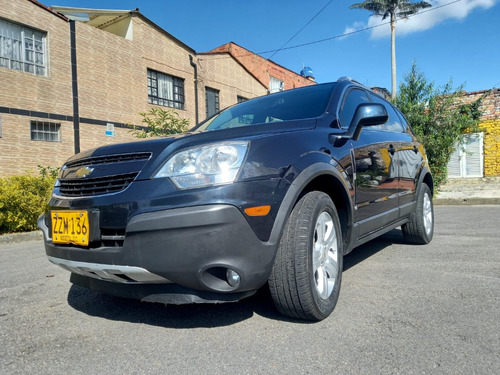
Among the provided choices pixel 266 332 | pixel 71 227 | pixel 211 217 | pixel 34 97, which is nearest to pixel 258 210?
pixel 211 217

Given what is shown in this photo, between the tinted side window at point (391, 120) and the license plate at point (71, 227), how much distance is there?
2.75 meters

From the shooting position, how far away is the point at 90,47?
42.4 ft

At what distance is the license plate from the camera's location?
1.96 metres

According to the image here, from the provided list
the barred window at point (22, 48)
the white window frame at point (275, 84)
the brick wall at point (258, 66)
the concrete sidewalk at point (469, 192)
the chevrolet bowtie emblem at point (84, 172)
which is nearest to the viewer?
the chevrolet bowtie emblem at point (84, 172)

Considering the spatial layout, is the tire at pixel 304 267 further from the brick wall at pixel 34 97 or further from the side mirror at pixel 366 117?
the brick wall at pixel 34 97

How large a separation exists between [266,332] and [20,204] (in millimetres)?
5624

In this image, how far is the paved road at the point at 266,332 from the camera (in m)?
1.67

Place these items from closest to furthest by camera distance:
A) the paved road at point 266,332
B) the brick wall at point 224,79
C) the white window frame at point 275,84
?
the paved road at point 266,332
the brick wall at point 224,79
the white window frame at point 275,84

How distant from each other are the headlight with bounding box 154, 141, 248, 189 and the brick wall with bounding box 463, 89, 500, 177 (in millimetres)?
12531

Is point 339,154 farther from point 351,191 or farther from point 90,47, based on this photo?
point 90,47

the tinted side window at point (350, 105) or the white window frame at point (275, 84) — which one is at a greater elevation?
the white window frame at point (275, 84)

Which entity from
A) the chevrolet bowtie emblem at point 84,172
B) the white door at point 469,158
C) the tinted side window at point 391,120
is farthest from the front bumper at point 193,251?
the white door at point 469,158

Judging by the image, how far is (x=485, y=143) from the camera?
1206cm

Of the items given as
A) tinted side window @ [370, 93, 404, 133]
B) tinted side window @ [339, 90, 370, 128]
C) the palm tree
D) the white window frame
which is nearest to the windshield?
tinted side window @ [339, 90, 370, 128]
